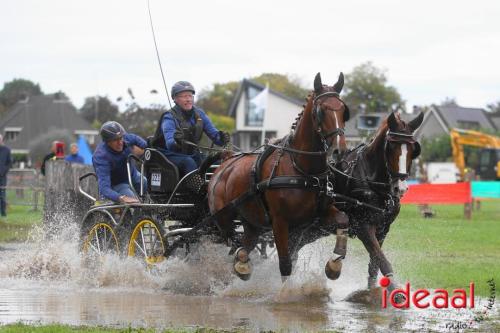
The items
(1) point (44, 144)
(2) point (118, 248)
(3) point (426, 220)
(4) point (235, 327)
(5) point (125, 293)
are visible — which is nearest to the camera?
(4) point (235, 327)

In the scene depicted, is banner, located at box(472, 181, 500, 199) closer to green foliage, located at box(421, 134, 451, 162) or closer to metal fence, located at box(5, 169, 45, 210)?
metal fence, located at box(5, 169, 45, 210)

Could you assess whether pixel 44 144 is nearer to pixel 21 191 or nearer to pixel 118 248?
pixel 21 191

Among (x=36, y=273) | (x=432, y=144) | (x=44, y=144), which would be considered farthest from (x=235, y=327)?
(x=432, y=144)

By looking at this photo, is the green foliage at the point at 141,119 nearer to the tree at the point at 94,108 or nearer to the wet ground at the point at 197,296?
the wet ground at the point at 197,296

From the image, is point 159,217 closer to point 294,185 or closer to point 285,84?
point 294,185

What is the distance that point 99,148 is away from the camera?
12.7 m

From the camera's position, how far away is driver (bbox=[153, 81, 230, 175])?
461 inches

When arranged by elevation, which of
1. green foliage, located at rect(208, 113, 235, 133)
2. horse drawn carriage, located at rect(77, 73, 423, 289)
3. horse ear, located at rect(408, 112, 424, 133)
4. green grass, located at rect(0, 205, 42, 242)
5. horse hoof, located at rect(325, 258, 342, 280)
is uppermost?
green foliage, located at rect(208, 113, 235, 133)

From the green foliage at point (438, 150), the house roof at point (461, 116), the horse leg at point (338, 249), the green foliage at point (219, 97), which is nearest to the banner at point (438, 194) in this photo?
the horse leg at point (338, 249)

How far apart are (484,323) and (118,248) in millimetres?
5190

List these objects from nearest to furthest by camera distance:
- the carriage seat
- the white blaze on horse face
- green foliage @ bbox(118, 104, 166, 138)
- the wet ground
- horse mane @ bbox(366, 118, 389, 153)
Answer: the wet ground < the white blaze on horse face < horse mane @ bbox(366, 118, 389, 153) < the carriage seat < green foliage @ bbox(118, 104, 166, 138)

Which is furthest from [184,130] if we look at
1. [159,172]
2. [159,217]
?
[159,217]

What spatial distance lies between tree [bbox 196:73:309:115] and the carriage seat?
308 feet

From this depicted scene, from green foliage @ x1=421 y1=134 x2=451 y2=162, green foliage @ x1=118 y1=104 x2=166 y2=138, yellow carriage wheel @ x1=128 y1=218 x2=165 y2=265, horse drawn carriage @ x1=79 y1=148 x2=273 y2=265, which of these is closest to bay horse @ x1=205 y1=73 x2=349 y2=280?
horse drawn carriage @ x1=79 y1=148 x2=273 y2=265
